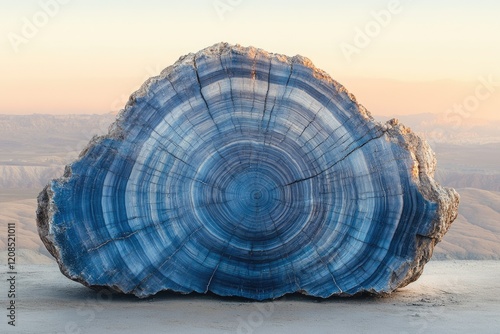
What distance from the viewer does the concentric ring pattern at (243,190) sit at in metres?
7.31

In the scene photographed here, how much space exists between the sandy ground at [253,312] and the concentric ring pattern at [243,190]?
20cm

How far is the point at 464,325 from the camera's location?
6.30 metres

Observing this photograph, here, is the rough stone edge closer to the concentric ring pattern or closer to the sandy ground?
the concentric ring pattern

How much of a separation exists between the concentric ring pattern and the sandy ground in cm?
20

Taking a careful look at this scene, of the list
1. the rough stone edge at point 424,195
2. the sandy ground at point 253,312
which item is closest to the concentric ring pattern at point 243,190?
the rough stone edge at point 424,195

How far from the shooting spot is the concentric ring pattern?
7.31 metres

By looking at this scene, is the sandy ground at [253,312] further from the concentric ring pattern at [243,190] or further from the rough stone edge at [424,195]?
the rough stone edge at [424,195]

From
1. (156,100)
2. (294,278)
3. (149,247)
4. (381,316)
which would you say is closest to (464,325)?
(381,316)

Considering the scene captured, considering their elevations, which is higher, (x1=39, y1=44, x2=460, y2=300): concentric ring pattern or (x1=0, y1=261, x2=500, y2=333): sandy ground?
(x1=39, y1=44, x2=460, y2=300): concentric ring pattern

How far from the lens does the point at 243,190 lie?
294 inches

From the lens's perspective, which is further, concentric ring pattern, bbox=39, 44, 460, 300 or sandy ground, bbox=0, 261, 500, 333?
concentric ring pattern, bbox=39, 44, 460, 300

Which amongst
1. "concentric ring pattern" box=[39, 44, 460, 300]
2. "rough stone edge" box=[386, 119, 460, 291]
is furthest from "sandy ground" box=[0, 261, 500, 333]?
"rough stone edge" box=[386, 119, 460, 291]

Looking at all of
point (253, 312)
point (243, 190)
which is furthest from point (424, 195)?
point (253, 312)

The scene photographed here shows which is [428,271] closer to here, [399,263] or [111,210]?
[399,263]
